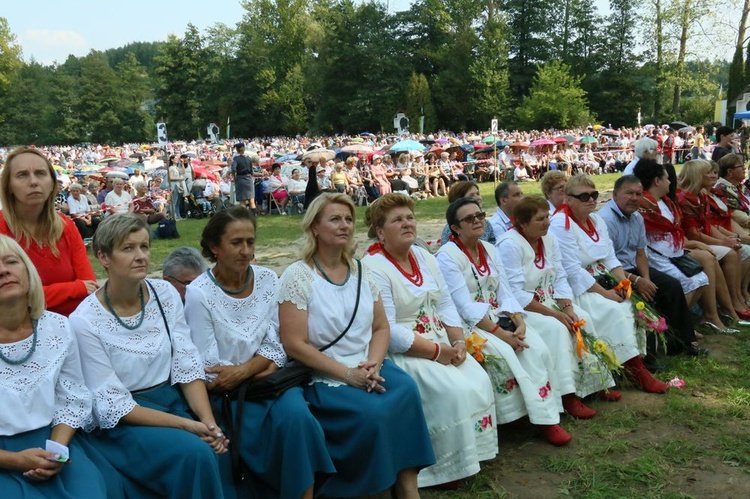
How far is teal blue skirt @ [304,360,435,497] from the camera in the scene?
9.84ft

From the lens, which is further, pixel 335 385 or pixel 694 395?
pixel 694 395

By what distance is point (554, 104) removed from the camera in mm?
49156

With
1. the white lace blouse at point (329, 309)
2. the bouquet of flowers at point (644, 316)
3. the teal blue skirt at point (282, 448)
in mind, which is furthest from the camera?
the bouquet of flowers at point (644, 316)

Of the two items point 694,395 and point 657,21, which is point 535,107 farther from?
point 694,395

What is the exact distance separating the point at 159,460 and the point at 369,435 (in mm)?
922

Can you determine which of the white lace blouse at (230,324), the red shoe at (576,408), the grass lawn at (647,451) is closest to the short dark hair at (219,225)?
the white lace blouse at (230,324)

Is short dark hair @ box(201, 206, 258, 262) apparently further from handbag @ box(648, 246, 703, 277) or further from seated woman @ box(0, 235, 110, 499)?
handbag @ box(648, 246, 703, 277)

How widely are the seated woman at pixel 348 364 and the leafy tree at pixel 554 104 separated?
48141 millimetres

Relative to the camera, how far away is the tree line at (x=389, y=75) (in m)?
50.9

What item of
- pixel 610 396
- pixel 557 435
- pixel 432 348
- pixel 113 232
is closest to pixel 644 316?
pixel 610 396

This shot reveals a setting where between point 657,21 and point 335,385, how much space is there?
53.8 metres

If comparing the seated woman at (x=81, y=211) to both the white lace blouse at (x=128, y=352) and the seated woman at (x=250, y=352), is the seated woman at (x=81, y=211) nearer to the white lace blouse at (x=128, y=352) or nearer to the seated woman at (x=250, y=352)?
the seated woman at (x=250, y=352)

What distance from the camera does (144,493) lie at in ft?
8.68

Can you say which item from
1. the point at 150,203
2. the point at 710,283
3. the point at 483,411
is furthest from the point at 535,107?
the point at 483,411
